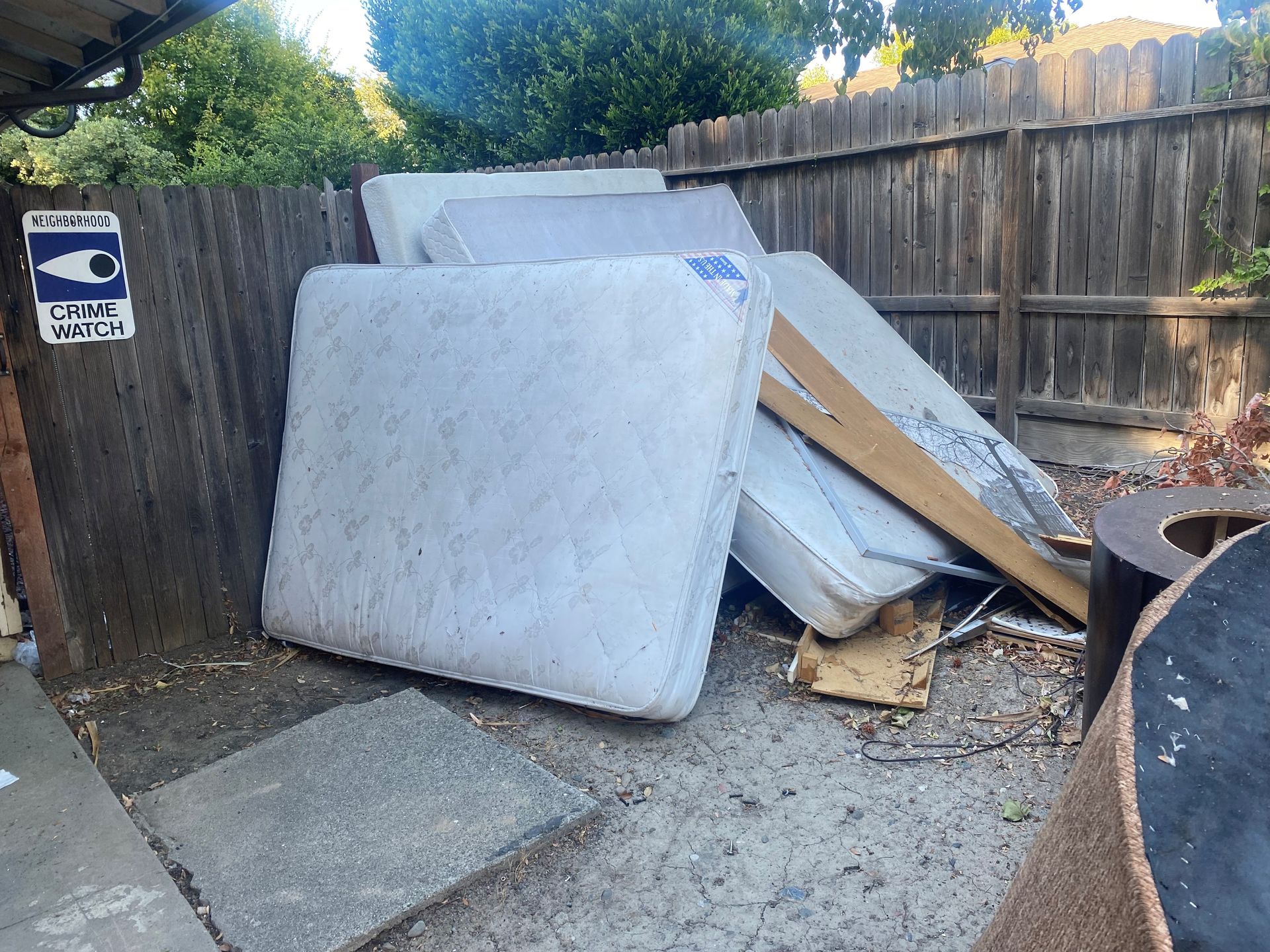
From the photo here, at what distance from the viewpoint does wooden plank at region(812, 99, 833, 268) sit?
618cm

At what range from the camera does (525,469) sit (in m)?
3.29

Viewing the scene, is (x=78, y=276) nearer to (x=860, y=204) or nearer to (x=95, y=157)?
(x=860, y=204)

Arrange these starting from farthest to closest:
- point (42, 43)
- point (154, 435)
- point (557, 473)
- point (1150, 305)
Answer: point (1150, 305), point (154, 435), point (42, 43), point (557, 473)

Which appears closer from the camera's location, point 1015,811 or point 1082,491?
point 1015,811

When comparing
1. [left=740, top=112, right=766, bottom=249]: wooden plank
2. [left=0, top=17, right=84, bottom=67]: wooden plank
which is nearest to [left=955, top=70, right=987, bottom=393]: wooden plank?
[left=740, top=112, right=766, bottom=249]: wooden plank

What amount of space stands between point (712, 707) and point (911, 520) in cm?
115

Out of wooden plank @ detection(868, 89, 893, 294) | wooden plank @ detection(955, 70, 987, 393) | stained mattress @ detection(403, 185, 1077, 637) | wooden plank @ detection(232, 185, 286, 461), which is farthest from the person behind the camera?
wooden plank @ detection(868, 89, 893, 294)

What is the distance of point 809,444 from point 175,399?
270cm

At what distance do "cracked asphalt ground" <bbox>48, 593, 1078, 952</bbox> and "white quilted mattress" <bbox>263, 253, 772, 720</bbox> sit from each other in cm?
18

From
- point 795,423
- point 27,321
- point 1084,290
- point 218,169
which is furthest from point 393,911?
point 218,169

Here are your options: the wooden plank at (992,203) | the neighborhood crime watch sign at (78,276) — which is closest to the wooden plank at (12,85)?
the neighborhood crime watch sign at (78,276)

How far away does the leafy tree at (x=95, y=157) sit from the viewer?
18078 mm

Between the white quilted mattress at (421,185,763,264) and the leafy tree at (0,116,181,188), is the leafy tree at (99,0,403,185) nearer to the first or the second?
the leafy tree at (0,116,181,188)

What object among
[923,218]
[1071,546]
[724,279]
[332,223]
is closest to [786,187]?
[923,218]
